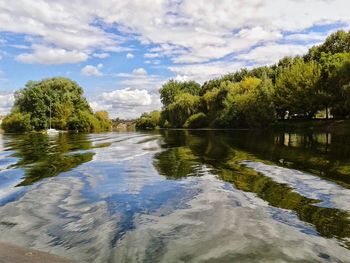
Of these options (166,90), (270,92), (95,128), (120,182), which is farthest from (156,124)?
(120,182)

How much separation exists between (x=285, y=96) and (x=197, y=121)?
37.6 metres

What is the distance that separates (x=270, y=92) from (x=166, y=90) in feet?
306

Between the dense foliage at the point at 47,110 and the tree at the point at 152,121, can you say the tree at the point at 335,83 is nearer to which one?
the dense foliage at the point at 47,110

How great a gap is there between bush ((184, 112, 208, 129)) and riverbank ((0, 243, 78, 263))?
101 m

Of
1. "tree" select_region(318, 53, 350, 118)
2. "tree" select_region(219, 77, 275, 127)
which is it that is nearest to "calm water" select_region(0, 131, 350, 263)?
"tree" select_region(318, 53, 350, 118)

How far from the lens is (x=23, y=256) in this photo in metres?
6.63

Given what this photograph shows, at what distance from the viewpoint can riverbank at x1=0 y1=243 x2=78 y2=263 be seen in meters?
6.34

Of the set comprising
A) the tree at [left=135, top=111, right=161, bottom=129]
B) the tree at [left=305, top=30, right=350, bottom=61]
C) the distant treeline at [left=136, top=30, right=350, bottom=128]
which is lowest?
the tree at [left=135, top=111, right=161, bottom=129]

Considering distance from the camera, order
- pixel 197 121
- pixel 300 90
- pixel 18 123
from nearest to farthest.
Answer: pixel 300 90 < pixel 197 121 < pixel 18 123

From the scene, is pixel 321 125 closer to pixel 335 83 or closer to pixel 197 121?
pixel 335 83

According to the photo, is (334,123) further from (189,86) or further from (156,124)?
(189,86)

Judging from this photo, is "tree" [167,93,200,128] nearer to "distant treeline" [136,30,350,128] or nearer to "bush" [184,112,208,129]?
"distant treeline" [136,30,350,128]

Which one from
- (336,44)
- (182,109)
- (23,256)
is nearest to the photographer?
(23,256)

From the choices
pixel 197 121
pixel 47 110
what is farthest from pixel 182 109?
pixel 47 110
